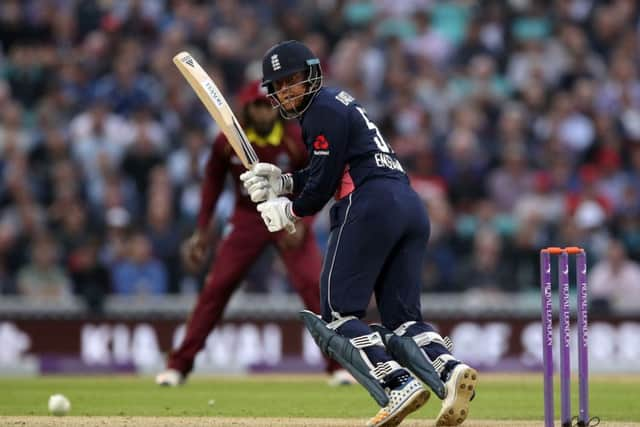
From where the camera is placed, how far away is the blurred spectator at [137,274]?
1428 cm

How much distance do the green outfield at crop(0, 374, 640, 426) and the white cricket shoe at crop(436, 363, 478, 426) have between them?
24.9 inches

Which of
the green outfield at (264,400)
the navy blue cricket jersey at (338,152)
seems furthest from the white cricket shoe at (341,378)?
the navy blue cricket jersey at (338,152)

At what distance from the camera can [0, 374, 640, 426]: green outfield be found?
850 cm

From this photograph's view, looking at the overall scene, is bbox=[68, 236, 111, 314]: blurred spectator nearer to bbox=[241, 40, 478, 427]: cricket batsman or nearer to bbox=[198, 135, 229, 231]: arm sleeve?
bbox=[198, 135, 229, 231]: arm sleeve

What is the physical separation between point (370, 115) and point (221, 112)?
847cm

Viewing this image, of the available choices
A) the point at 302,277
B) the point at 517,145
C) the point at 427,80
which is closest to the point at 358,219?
Result: the point at 302,277

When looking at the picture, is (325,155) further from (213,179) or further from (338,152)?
(213,179)

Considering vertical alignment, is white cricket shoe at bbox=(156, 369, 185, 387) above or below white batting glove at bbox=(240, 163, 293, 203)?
below

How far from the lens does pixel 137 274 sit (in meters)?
14.3

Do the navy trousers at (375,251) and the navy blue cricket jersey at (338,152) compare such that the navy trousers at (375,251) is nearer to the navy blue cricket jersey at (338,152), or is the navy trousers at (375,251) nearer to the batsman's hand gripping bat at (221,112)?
the navy blue cricket jersey at (338,152)

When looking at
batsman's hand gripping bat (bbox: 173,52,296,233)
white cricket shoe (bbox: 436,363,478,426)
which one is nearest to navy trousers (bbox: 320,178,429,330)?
white cricket shoe (bbox: 436,363,478,426)

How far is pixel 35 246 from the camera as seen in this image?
568 inches

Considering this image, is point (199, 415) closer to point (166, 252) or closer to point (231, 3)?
point (166, 252)

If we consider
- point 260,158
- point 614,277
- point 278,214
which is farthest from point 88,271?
point 278,214
